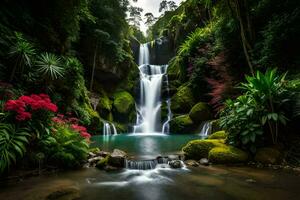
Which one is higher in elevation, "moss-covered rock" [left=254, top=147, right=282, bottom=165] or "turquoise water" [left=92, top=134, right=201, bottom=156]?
"turquoise water" [left=92, top=134, right=201, bottom=156]

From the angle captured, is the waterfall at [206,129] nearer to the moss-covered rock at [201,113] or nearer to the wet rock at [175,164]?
the moss-covered rock at [201,113]

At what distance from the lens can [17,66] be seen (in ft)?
25.4

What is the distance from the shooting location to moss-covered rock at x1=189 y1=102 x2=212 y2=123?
14.4 meters

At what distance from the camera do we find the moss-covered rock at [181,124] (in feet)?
48.5

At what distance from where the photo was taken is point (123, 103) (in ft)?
58.5

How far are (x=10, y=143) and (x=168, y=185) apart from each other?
3.23 meters

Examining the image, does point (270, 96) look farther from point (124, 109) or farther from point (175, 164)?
point (124, 109)

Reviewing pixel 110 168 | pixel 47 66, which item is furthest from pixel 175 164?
pixel 47 66

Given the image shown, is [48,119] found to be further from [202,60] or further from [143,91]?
[143,91]

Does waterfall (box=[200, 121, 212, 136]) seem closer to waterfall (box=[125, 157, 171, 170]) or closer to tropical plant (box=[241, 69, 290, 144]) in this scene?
tropical plant (box=[241, 69, 290, 144])

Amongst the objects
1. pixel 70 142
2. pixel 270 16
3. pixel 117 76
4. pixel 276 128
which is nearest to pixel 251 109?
pixel 276 128

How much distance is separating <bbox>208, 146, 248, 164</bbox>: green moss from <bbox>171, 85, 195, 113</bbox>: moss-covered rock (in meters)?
10.4

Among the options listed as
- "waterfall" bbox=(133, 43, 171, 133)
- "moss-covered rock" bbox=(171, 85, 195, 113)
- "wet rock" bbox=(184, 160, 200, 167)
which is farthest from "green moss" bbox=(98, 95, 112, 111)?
"wet rock" bbox=(184, 160, 200, 167)

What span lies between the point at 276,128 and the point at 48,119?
19.1 ft
